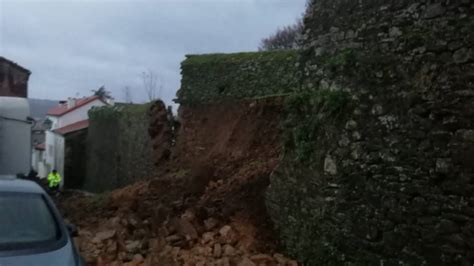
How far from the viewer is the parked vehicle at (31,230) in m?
5.33

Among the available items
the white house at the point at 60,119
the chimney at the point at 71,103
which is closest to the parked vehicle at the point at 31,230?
the white house at the point at 60,119

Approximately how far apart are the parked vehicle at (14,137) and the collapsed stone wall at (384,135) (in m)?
6.39

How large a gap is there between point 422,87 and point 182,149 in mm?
13609

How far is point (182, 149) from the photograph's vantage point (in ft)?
63.3


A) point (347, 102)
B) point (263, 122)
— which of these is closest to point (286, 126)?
point (347, 102)

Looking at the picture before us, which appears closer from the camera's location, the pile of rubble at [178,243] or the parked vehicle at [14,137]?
the pile of rubble at [178,243]

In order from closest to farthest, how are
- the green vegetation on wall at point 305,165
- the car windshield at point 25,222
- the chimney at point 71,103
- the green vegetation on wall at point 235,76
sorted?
the car windshield at point 25,222, the green vegetation on wall at point 305,165, the green vegetation on wall at point 235,76, the chimney at point 71,103

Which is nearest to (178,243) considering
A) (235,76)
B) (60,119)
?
(235,76)

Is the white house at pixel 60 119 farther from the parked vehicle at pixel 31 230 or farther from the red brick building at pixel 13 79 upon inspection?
the parked vehicle at pixel 31 230

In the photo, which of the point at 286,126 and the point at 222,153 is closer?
the point at 286,126

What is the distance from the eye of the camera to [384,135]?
6.71 m

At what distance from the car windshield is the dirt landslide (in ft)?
10.2

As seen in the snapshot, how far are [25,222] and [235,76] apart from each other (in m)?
13.5

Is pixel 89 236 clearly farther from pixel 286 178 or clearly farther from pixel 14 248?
pixel 14 248
